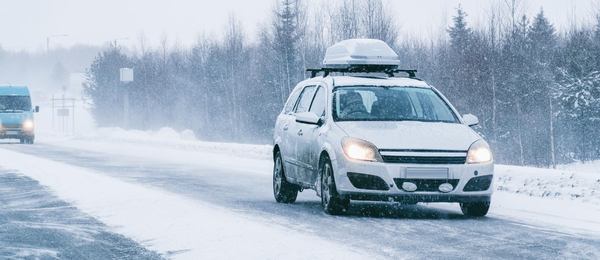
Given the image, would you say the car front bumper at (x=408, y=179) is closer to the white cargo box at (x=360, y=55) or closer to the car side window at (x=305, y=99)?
the car side window at (x=305, y=99)

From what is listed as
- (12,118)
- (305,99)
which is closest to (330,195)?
(305,99)

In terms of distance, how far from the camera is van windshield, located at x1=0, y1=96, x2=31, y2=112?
4338cm

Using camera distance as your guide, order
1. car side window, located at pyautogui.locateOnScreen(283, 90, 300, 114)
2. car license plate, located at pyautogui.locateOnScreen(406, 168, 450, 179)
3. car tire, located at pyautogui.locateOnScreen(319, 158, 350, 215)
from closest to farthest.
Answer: car license plate, located at pyautogui.locateOnScreen(406, 168, 450, 179) < car tire, located at pyautogui.locateOnScreen(319, 158, 350, 215) < car side window, located at pyautogui.locateOnScreen(283, 90, 300, 114)

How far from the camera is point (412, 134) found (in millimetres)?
10648

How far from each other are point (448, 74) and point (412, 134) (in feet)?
208

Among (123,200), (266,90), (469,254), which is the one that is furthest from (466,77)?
(469,254)

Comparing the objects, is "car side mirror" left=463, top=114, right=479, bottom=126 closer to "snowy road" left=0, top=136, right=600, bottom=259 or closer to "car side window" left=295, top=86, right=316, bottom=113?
"snowy road" left=0, top=136, right=600, bottom=259

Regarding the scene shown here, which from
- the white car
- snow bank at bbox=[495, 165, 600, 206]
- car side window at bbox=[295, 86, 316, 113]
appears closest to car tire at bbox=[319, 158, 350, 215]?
the white car

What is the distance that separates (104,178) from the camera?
17.7 metres

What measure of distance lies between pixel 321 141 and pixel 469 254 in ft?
12.1

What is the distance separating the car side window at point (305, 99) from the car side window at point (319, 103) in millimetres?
164

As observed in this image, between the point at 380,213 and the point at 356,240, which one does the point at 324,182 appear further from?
the point at 356,240

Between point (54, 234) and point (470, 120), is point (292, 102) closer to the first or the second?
point (470, 120)

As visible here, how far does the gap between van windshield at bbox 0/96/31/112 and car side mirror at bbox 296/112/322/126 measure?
113ft
